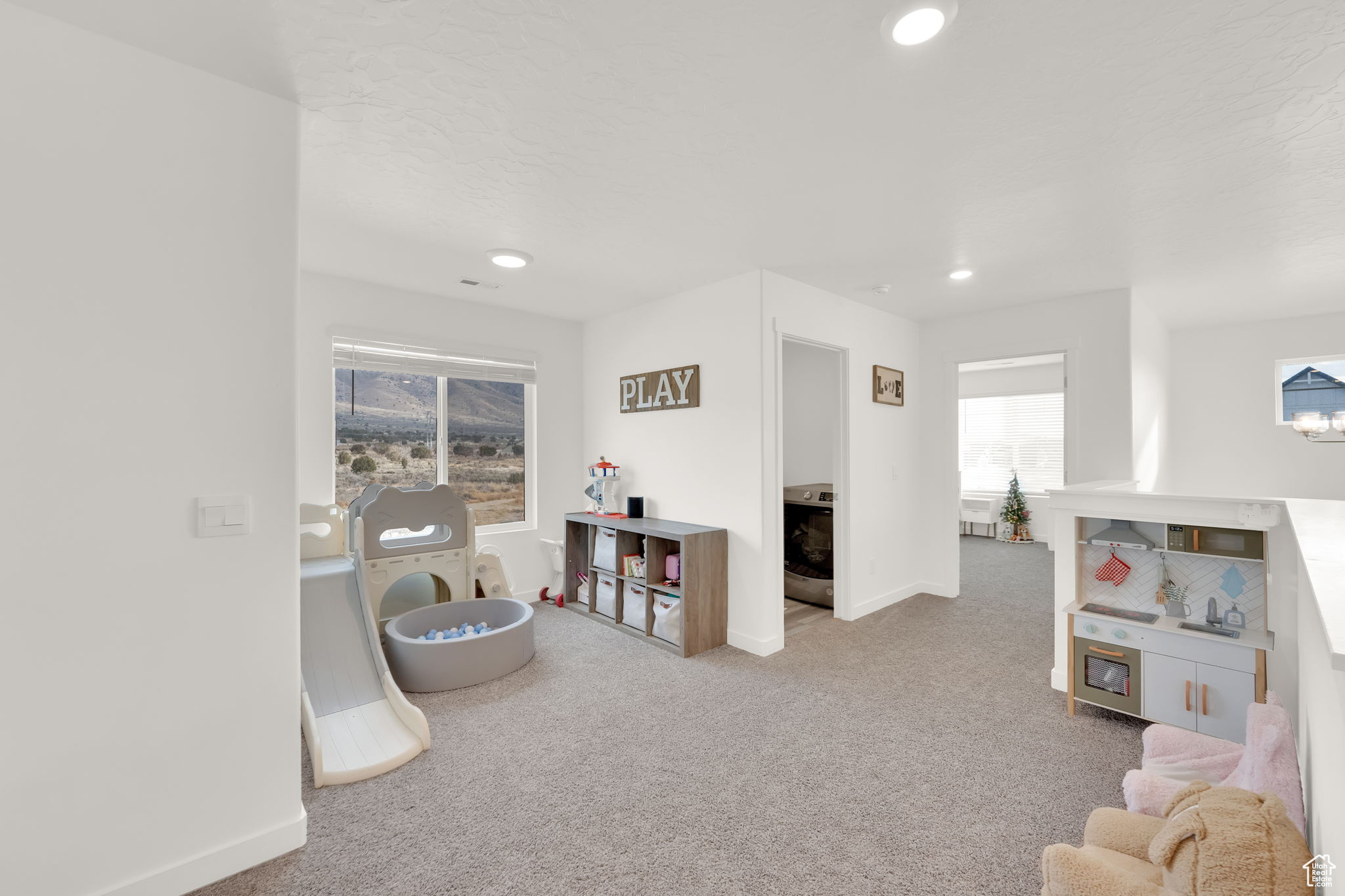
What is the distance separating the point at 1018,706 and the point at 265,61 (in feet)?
12.7

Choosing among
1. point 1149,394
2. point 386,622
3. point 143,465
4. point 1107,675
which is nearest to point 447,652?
point 386,622

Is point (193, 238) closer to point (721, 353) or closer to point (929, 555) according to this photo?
point (721, 353)

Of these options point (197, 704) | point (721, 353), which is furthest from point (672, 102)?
point (197, 704)

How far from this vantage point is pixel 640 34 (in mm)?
1514

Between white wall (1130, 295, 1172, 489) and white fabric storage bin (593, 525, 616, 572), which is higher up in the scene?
white wall (1130, 295, 1172, 489)

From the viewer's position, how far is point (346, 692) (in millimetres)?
2625

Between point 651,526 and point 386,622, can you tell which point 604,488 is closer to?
point 651,526

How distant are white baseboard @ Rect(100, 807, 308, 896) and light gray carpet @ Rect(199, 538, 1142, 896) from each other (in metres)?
0.05

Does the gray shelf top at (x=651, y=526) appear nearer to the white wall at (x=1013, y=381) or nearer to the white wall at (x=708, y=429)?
the white wall at (x=708, y=429)

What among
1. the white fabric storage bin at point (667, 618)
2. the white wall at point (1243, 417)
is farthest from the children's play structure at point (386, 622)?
the white wall at point (1243, 417)

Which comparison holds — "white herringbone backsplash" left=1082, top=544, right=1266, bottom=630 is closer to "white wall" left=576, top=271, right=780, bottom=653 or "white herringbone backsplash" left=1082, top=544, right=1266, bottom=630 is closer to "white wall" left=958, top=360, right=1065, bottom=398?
"white wall" left=576, top=271, right=780, bottom=653

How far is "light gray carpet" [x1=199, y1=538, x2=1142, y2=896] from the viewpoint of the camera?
1713 mm

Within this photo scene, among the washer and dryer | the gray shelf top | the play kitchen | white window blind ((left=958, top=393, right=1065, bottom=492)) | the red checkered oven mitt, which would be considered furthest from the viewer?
white window blind ((left=958, top=393, right=1065, bottom=492))

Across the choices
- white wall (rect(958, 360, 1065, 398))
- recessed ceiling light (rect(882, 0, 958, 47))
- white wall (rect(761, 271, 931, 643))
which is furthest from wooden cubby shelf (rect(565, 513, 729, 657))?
white wall (rect(958, 360, 1065, 398))
